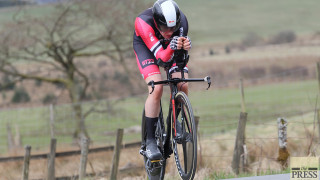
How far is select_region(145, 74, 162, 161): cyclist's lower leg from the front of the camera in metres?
6.26

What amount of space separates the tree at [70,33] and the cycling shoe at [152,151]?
15.8 metres

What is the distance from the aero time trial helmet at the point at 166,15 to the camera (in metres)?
5.87

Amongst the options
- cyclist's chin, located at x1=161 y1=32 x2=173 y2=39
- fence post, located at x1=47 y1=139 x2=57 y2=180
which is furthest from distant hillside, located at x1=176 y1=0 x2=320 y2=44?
cyclist's chin, located at x1=161 y1=32 x2=173 y2=39

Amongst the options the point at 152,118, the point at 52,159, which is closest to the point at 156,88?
the point at 152,118

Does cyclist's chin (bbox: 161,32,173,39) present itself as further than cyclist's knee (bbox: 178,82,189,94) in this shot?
No

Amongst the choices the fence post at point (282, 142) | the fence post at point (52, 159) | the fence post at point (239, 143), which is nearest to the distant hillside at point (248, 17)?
the fence post at point (52, 159)

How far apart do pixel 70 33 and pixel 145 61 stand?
1720 cm

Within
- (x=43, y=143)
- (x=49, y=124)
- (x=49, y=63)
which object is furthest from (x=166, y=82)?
(x=49, y=63)

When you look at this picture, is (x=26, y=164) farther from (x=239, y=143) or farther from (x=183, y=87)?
(x=183, y=87)

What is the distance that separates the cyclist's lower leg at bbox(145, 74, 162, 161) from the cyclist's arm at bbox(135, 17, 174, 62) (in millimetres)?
281

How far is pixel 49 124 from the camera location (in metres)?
19.6

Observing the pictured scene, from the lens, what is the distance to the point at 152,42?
608cm

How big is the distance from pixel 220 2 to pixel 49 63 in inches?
4515

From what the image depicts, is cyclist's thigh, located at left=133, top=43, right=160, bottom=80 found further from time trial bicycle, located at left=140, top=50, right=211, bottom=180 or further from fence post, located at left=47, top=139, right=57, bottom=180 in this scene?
fence post, located at left=47, top=139, right=57, bottom=180
